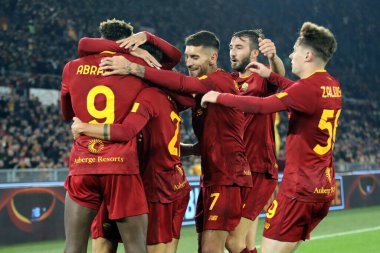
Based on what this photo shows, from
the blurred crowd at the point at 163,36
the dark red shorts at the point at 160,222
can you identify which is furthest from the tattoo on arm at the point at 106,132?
the blurred crowd at the point at 163,36

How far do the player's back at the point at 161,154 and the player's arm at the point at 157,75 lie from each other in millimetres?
117

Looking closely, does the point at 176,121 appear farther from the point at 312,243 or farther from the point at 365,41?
the point at 365,41

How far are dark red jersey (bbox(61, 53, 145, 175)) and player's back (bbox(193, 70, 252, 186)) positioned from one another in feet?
3.26

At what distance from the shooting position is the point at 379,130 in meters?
31.9

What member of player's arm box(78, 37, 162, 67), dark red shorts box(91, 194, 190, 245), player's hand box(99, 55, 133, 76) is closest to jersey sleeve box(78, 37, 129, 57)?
player's arm box(78, 37, 162, 67)

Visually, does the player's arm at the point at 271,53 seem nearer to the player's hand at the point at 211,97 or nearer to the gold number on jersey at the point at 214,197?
the player's hand at the point at 211,97

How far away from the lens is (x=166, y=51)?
16.8 ft

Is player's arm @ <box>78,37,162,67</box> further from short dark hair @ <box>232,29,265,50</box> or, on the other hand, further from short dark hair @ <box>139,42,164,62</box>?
short dark hair @ <box>232,29,265,50</box>

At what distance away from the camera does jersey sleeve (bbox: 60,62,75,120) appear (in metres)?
4.62

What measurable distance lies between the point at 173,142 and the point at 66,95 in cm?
91

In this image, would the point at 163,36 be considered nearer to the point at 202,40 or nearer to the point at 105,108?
the point at 202,40

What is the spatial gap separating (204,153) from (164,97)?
769 mm

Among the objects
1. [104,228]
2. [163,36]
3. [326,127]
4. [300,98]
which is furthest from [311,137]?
[163,36]

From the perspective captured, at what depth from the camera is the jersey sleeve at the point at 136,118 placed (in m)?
4.37
